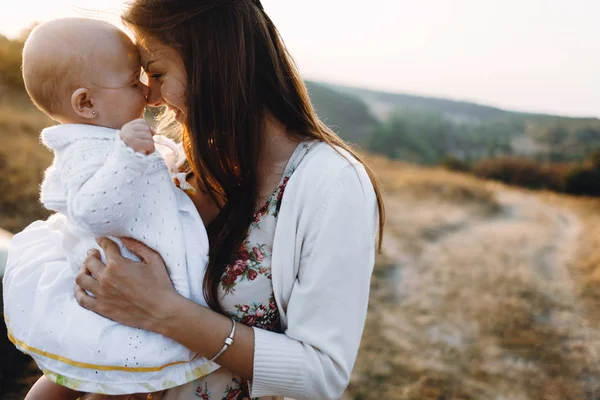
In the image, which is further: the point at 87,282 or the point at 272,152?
the point at 272,152

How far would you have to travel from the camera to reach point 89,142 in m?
1.24

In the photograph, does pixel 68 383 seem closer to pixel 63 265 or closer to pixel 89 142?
pixel 63 265

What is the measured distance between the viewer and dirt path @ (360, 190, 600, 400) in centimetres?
377

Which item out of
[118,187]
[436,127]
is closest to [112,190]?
[118,187]

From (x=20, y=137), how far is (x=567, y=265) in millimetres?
6334

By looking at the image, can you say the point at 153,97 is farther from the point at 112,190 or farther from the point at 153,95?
the point at 112,190

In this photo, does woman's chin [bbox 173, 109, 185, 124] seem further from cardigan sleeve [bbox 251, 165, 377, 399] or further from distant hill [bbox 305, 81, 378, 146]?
distant hill [bbox 305, 81, 378, 146]

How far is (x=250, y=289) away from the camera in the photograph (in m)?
1.24

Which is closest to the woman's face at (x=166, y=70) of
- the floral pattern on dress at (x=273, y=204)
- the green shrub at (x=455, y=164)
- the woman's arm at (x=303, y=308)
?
the floral pattern on dress at (x=273, y=204)

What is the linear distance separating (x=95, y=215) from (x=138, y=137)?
0.20 m

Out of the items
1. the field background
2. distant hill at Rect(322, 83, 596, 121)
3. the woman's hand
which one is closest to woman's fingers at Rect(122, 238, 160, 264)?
the woman's hand

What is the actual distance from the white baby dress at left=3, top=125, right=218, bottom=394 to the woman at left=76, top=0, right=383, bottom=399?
0.04 metres

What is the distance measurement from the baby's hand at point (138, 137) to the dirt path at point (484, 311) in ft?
9.64

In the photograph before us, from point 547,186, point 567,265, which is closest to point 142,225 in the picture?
point 567,265
